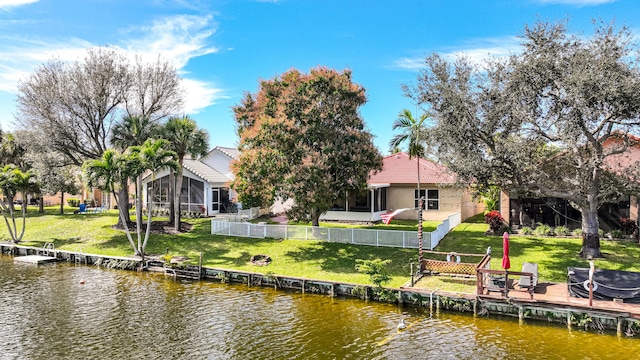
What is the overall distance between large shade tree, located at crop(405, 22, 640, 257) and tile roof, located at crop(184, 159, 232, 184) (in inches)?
924

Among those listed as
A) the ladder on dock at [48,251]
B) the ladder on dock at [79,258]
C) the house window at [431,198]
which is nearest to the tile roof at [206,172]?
the ladder on dock at [48,251]

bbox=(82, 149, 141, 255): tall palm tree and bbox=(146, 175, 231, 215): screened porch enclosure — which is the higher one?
bbox=(82, 149, 141, 255): tall palm tree

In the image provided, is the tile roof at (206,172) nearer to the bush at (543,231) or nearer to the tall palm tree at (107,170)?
the tall palm tree at (107,170)

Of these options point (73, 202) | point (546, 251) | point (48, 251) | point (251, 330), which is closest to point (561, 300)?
point (546, 251)

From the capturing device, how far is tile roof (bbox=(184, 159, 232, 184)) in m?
39.8

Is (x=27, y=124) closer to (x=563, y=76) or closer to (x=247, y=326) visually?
(x=247, y=326)

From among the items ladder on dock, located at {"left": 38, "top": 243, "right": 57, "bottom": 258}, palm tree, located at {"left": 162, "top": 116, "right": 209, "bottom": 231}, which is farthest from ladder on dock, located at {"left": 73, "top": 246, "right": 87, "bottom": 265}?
palm tree, located at {"left": 162, "top": 116, "right": 209, "bottom": 231}

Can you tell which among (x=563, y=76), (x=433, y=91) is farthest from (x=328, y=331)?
(x=563, y=76)

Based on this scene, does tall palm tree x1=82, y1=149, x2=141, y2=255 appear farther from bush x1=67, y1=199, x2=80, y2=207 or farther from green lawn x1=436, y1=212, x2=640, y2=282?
bush x1=67, y1=199, x2=80, y2=207

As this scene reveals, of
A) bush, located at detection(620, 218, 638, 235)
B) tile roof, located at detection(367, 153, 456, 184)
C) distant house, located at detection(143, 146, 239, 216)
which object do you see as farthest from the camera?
distant house, located at detection(143, 146, 239, 216)

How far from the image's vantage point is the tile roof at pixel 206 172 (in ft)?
131

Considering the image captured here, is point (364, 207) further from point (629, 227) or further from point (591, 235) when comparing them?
point (629, 227)

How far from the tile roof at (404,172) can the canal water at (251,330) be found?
17987mm

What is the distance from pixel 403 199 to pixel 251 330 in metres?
22.7
